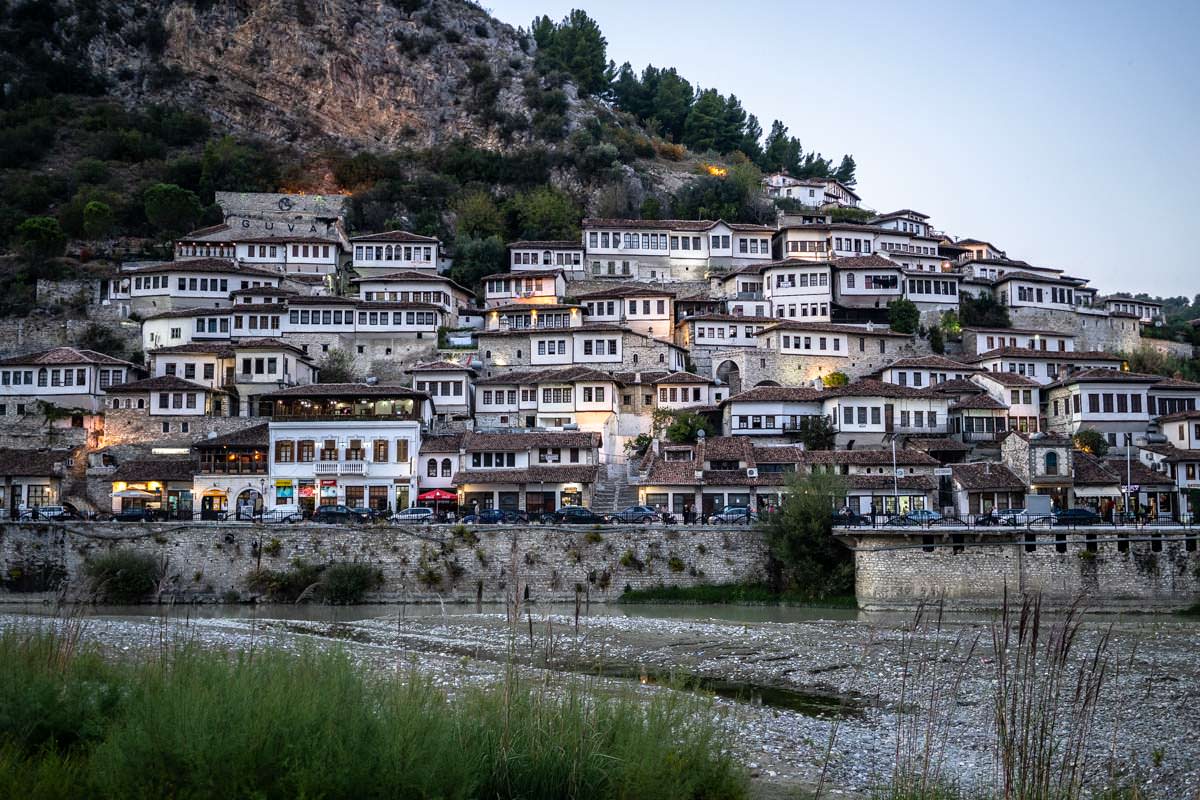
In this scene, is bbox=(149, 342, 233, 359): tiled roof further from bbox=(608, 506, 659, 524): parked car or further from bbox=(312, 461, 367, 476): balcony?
bbox=(608, 506, 659, 524): parked car

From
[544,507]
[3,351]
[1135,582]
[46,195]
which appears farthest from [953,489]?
[46,195]

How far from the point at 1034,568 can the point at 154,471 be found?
129ft

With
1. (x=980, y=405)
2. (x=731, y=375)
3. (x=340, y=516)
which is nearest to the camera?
(x=340, y=516)

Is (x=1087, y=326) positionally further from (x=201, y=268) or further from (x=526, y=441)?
(x=201, y=268)

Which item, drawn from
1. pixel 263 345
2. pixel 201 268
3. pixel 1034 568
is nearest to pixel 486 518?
pixel 1034 568

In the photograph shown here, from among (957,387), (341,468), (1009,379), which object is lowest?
(341,468)

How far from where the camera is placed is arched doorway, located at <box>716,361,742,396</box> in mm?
62438

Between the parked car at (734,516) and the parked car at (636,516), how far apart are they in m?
2.43

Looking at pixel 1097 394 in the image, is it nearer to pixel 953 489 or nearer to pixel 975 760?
pixel 953 489

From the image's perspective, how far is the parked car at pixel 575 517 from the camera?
42062 mm

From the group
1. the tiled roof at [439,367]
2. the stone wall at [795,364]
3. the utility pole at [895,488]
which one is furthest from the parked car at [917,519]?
the tiled roof at [439,367]

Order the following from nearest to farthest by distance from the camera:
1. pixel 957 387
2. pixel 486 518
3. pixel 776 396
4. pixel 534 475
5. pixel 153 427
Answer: pixel 486 518 → pixel 534 475 → pixel 153 427 → pixel 776 396 → pixel 957 387

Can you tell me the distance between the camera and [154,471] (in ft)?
163

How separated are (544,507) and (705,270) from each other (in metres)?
36.0
